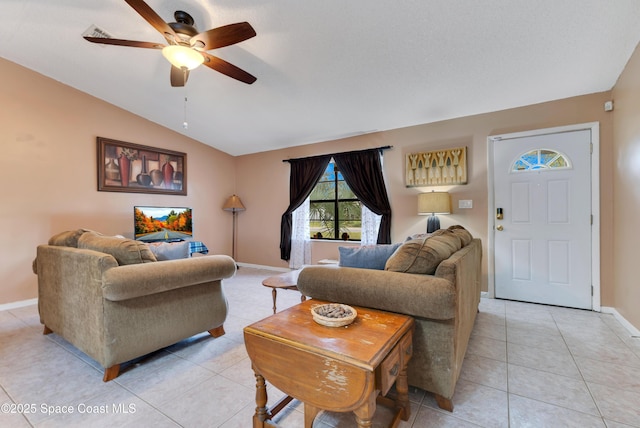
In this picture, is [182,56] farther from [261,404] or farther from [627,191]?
[627,191]

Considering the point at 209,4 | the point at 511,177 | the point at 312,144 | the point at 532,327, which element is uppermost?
the point at 209,4

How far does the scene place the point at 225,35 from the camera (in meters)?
2.03

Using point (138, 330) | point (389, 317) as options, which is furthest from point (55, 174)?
point (389, 317)

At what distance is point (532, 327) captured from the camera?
101 inches

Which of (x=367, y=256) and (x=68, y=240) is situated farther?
(x=68, y=240)

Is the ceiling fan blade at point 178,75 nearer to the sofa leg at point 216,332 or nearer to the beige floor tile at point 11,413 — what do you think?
the sofa leg at point 216,332

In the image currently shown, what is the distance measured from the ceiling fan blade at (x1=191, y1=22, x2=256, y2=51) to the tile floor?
94.5 inches

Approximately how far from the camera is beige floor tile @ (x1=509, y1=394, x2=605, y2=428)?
53.9 inches

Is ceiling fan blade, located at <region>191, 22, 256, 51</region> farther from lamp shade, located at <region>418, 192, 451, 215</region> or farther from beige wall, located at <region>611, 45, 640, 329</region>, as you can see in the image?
beige wall, located at <region>611, 45, 640, 329</region>

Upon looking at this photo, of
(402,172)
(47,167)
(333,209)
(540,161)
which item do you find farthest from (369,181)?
(47,167)

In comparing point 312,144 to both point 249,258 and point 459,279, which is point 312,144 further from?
point 459,279

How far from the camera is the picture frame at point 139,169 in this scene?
4027 millimetres

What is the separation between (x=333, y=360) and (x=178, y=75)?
9.11ft

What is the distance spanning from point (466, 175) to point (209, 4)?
334 centimetres
